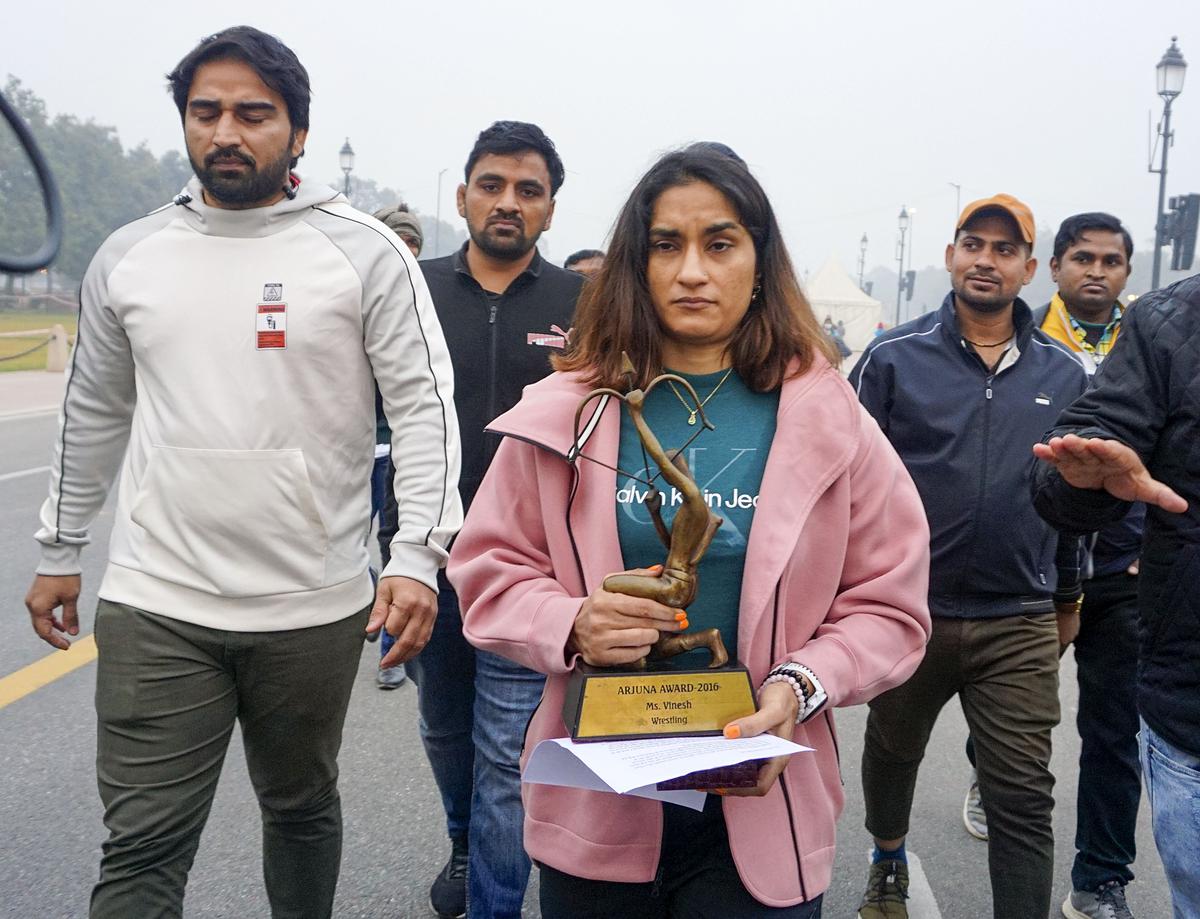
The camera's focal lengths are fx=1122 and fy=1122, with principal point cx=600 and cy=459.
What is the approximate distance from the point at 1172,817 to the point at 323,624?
1.79 metres

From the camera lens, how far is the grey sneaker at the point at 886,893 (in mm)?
3350

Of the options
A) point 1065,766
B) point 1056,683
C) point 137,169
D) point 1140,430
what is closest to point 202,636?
point 1140,430

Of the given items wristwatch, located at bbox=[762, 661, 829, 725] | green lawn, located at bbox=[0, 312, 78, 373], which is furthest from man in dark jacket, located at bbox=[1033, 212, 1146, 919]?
green lawn, located at bbox=[0, 312, 78, 373]

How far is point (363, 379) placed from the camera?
2.66m

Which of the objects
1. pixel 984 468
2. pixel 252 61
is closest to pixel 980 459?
pixel 984 468

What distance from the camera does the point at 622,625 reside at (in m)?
1.75

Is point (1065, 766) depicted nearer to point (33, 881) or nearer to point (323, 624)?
point (323, 624)

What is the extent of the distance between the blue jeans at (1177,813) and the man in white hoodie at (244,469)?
4.97ft

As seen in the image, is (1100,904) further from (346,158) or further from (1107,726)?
(346,158)

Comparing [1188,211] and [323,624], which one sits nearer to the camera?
[323,624]

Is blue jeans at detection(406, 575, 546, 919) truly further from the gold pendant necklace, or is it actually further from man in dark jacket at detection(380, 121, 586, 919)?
the gold pendant necklace

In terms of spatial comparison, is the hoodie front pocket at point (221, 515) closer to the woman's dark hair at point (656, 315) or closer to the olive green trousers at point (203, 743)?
the olive green trousers at point (203, 743)

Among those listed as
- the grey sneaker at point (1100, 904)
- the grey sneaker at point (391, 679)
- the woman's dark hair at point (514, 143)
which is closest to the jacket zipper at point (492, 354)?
the woman's dark hair at point (514, 143)

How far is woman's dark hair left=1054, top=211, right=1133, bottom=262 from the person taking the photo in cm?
437
